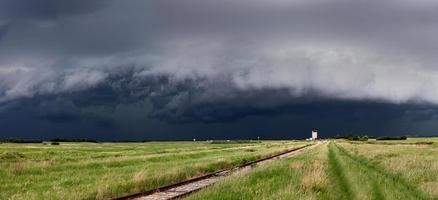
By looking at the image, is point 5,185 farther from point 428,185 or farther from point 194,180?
point 428,185

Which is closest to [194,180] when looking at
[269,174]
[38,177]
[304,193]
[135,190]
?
[269,174]

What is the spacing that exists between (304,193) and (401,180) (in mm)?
8092

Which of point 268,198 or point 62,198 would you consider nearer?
point 268,198

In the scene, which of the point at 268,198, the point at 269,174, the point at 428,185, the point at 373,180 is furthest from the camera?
the point at 269,174

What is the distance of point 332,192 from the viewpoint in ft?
62.3

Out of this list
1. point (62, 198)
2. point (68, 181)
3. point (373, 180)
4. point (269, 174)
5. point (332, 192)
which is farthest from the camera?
point (269, 174)

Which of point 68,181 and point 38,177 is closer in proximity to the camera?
point 68,181

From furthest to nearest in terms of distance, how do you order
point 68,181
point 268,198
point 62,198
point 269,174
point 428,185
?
point 269,174
point 68,181
point 428,185
point 62,198
point 268,198

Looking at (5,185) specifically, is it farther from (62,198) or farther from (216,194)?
(216,194)

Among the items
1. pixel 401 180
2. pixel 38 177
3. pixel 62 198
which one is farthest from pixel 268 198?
pixel 38 177

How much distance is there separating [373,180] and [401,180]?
147cm

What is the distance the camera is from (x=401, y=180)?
2400 centimetres

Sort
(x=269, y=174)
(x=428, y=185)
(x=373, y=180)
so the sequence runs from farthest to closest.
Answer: (x=269, y=174) < (x=373, y=180) < (x=428, y=185)

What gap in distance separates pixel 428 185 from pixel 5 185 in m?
18.5
